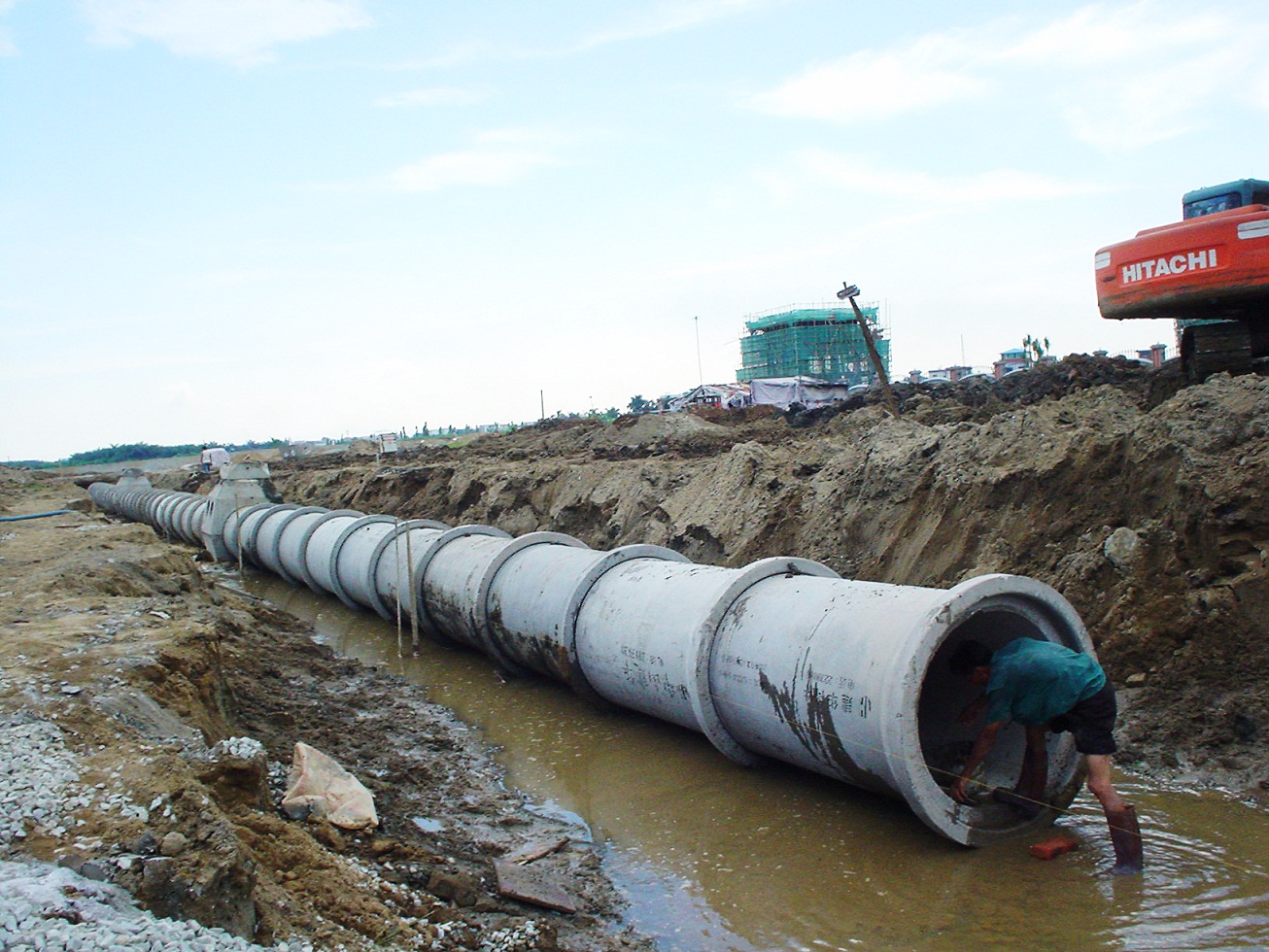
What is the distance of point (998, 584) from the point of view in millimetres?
4543

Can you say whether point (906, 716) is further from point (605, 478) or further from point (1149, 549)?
point (605, 478)

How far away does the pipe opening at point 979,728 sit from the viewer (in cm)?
484

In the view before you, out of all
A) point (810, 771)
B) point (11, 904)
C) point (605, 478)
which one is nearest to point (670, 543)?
point (605, 478)

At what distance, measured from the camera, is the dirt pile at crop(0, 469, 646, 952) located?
303cm

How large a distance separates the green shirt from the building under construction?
4667cm

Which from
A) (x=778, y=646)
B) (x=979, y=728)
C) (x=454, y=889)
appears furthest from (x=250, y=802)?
(x=979, y=728)

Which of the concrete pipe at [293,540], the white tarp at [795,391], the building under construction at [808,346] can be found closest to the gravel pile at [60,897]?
the concrete pipe at [293,540]

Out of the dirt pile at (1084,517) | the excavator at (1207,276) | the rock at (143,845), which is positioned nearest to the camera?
the rock at (143,845)

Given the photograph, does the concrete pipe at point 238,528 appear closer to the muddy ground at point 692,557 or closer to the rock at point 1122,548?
the muddy ground at point 692,557

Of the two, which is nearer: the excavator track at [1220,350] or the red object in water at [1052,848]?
the red object in water at [1052,848]

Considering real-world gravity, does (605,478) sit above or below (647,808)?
above

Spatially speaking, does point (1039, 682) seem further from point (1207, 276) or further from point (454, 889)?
point (1207, 276)

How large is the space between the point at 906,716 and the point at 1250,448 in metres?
3.23

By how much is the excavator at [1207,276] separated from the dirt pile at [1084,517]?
0.73 m
